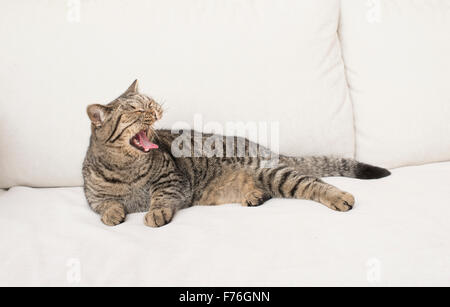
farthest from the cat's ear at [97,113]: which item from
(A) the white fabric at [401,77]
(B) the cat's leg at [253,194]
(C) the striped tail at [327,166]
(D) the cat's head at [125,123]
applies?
(A) the white fabric at [401,77]

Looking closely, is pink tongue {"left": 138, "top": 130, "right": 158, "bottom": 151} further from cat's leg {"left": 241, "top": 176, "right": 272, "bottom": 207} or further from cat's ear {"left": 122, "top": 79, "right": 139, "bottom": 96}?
cat's leg {"left": 241, "top": 176, "right": 272, "bottom": 207}

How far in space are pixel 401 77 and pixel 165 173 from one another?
950 millimetres

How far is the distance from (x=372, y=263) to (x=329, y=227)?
0.17m

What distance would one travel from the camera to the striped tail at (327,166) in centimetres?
130

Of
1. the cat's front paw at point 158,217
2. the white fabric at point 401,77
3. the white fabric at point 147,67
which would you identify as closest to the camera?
the cat's front paw at point 158,217

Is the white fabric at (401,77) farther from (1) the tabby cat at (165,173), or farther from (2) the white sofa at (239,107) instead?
(1) the tabby cat at (165,173)

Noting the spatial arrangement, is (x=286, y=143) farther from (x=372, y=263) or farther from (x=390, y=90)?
(x=372, y=263)

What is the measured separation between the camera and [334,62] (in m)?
1.38

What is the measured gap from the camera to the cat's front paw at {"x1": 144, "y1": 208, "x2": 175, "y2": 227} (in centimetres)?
99

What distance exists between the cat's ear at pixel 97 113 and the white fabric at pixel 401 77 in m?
0.96

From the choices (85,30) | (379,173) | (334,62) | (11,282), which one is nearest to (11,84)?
(85,30)

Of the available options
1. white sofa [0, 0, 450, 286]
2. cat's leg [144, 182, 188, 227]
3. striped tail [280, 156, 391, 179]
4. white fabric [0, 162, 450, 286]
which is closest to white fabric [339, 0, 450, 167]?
white sofa [0, 0, 450, 286]

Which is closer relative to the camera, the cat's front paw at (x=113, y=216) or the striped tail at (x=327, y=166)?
the cat's front paw at (x=113, y=216)

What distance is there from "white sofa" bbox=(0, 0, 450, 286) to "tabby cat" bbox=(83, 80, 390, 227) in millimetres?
51
